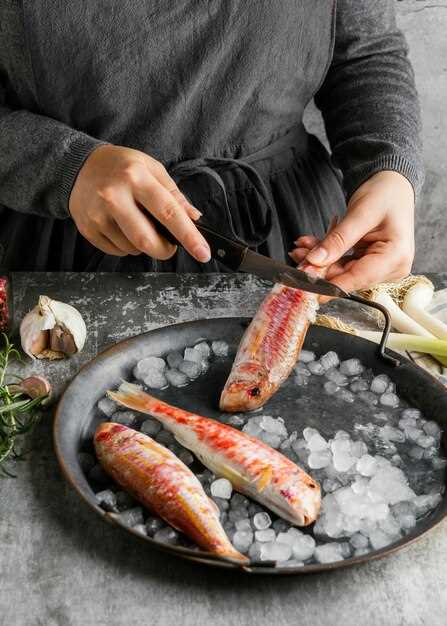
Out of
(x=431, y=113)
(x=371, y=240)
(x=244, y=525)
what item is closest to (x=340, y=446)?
(x=244, y=525)

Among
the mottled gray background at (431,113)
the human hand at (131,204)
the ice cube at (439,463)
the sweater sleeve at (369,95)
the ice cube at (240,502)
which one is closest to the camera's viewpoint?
the ice cube at (240,502)

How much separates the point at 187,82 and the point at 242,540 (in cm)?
96

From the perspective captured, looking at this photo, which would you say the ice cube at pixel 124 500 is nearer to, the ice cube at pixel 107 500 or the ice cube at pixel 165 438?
the ice cube at pixel 107 500

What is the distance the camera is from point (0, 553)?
1133 millimetres

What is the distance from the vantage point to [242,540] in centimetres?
113

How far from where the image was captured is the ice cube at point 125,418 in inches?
52.4

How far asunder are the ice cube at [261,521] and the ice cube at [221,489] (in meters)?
0.06

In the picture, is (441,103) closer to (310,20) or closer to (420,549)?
(310,20)

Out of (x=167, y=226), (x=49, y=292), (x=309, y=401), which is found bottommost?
(x=49, y=292)

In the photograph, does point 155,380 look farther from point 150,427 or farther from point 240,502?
point 240,502

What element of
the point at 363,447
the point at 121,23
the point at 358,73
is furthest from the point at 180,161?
the point at 363,447

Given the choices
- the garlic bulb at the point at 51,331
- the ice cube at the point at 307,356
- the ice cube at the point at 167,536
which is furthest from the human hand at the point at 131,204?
the ice cube at the point at 167,536

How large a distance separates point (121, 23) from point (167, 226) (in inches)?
18.4

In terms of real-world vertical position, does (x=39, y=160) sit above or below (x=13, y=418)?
above
